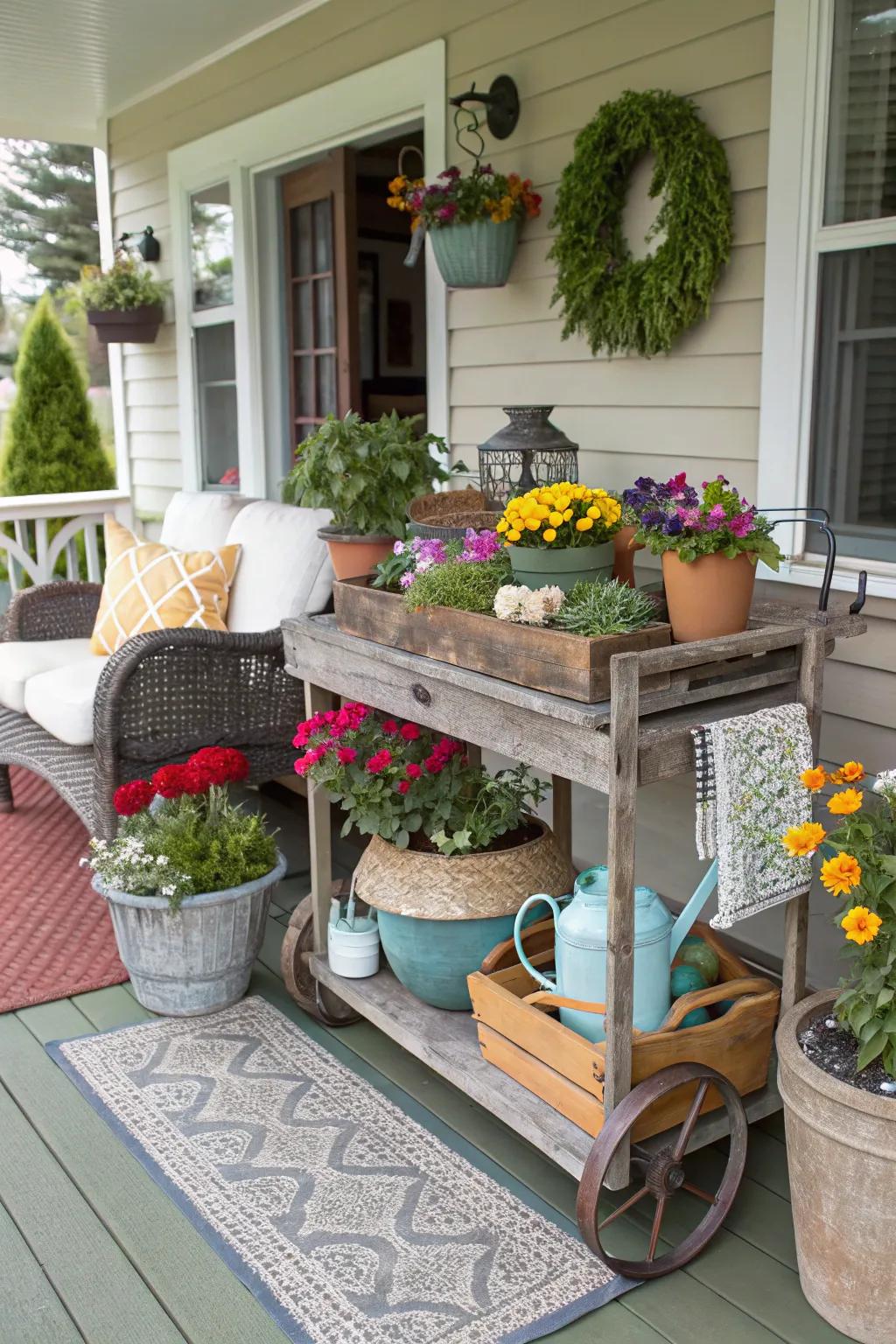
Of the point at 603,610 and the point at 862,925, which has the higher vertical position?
the point at 603,610

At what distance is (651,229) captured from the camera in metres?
2.62

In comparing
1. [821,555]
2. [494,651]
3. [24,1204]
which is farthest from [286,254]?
[24,1204]

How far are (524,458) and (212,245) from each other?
2.76 metres

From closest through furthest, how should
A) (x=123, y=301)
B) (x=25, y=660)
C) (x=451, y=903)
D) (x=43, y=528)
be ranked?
1. (x=451, y=903)
2. (x=25, y=660)
3. (x=123, y=301)
4. (x=43, y=528)

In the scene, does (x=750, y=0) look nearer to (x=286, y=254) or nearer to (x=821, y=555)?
(x=821, y=555)

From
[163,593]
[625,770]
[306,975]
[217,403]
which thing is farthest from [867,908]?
[217,403]

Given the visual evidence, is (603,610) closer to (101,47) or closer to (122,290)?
(101,47)

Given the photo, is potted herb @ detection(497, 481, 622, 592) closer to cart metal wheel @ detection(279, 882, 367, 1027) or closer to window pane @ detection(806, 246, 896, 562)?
window pane @ detection(806, 246, 896, 562)

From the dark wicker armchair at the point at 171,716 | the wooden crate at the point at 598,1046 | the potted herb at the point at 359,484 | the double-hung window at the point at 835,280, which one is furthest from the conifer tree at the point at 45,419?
the wooden crate at the point at 598,1046

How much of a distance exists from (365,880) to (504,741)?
0.56 meters

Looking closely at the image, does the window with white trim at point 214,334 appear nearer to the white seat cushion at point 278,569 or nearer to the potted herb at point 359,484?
the white seat cushion at point 278,569

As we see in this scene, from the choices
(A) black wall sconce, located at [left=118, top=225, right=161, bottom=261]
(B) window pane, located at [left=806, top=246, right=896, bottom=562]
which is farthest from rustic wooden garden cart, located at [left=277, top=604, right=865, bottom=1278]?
(A) black wall sconce, located at [left=118, top=225, right=161, bottom=261]

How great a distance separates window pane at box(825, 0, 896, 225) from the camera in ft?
7.25

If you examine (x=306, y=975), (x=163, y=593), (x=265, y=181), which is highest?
(x=265, y=181)
